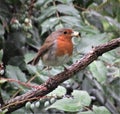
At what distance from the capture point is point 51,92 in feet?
7.28

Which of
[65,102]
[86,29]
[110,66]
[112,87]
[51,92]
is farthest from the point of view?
[112,87]

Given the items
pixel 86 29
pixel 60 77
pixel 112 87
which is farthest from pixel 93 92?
pixel 60 77

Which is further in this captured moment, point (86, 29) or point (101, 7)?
point (101, 7)

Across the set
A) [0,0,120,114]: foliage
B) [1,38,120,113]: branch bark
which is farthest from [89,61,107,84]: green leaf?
[1,38,120,113]: branch bark

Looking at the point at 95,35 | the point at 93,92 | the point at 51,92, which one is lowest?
the point at 93,92

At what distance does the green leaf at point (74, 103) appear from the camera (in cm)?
199

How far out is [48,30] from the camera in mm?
3178

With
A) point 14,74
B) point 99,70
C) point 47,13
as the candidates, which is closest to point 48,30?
point 47,13

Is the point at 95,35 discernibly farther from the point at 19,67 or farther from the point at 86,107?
the point at 86,107

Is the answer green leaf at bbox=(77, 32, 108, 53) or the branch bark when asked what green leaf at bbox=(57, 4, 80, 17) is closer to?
green leaf at bbox=(77, 32, 108, 53)

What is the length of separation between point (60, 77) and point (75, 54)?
0.60 m

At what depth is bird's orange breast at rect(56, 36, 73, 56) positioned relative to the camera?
2.78 metres

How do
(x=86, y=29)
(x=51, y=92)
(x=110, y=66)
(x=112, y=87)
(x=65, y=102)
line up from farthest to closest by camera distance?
(x=112, y=87), (x=86, y=29), (x=110, y=66), (x=51, y=92), (x=65, y=102)

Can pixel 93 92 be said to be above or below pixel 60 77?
below
